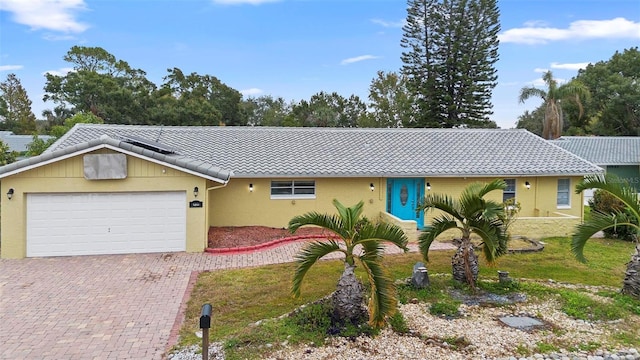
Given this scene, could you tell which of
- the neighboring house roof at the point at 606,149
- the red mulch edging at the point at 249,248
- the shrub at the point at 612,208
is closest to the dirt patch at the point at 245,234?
the red mulch edging at the point at 249,248

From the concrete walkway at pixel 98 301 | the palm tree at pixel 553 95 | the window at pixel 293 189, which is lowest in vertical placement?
the concrete walkway at pixel 98 301

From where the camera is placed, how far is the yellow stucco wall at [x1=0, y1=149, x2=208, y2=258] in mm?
12047

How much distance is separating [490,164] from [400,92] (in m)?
28.7

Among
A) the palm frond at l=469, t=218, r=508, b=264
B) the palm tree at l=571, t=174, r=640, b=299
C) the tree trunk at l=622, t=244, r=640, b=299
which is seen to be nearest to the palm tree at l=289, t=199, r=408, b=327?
the palm frond at l=469, t=218, r=508, b=264

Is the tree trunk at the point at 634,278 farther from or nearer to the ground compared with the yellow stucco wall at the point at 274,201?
nearer to the ground

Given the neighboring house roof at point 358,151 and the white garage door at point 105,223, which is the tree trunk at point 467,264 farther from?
the white garage door at point 105,223

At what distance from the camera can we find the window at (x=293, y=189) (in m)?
16.1

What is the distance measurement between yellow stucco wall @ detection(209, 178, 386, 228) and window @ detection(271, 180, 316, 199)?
156 mm

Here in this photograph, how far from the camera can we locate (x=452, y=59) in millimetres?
38031

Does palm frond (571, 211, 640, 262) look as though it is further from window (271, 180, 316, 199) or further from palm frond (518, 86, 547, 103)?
palm frond (518, 86, 547, 103)

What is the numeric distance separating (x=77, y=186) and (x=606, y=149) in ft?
113

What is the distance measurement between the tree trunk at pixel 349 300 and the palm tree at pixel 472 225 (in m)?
2.48

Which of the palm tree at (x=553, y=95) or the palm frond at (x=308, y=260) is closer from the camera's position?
the palm frond at (x=308, y=260)

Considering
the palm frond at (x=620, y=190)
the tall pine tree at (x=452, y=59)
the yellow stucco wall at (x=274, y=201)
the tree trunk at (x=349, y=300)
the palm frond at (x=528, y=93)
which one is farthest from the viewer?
the tall pine tree at (x=452, y=59)
